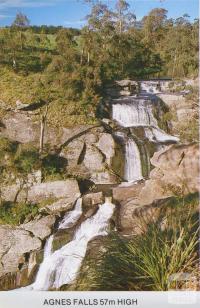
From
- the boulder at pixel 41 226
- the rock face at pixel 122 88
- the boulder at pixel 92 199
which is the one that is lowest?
the boulder at pixel 41 226

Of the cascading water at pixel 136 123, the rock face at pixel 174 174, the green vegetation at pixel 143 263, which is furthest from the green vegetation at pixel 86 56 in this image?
the green vegetation at pixel 143 263

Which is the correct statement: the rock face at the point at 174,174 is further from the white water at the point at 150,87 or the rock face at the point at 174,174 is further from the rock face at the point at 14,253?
the white water at the point at 150,87

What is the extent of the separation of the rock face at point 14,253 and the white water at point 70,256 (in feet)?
2.12

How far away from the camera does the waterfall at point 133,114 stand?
1742 cm

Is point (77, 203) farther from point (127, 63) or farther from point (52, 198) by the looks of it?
point (127, 63)

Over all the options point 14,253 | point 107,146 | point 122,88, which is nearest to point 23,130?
point 107,146

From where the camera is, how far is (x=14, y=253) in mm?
12273

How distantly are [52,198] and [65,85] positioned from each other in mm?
4777

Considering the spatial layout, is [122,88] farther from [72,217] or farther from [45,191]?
[72,217]

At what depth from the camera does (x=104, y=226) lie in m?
11.8

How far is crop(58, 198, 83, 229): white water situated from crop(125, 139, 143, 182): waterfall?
7.45ft

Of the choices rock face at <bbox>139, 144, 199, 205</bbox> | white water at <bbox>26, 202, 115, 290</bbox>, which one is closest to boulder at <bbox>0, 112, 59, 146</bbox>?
white water at <bbox>26, 202, 115, 290</bbox>

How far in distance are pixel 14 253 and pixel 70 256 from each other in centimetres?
197

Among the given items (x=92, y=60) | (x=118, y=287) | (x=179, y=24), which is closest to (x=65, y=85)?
(x=92, y=60)
